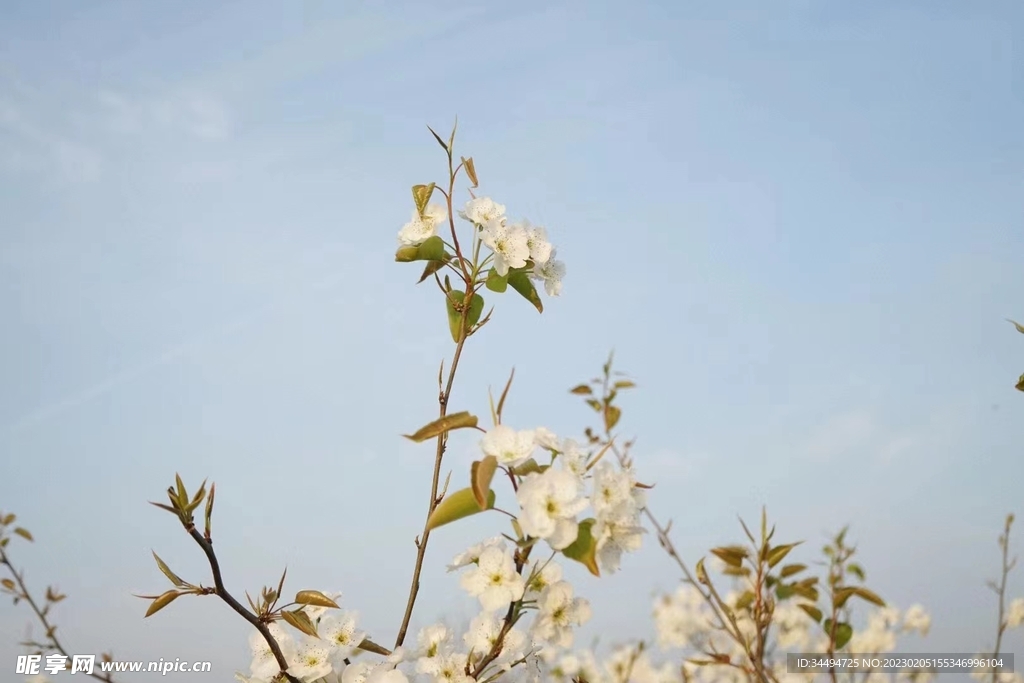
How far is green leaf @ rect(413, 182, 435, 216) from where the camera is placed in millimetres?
1772

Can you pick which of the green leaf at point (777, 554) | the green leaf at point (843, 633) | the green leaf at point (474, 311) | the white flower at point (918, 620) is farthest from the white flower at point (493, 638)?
the white flower at point (918, 620)

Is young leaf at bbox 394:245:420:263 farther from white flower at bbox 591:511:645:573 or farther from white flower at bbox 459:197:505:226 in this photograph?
white flower at bbox 591:511:645:573

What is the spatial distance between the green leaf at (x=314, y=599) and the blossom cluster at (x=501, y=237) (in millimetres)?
723

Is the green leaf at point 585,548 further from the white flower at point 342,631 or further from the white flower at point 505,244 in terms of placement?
the white flower at point 505,244

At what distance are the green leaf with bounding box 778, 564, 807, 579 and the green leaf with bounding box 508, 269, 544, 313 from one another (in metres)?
0.73

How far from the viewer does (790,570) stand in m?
1.63

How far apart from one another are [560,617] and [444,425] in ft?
1.38

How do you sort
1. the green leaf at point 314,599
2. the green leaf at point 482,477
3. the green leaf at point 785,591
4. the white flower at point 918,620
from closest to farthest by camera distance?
the green leaf at point 482,477 < the green leaf at point 314,599 < the green leaf at point 785,591 < the white flower at point 918,620

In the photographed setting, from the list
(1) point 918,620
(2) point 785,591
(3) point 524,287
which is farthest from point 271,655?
(1) point 918,620

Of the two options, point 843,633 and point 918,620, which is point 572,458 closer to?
point 843,633

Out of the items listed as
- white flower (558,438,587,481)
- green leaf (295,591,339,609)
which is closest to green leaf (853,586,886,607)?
white flower (558,438,587,481)

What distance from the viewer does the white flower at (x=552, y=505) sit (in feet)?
3.95

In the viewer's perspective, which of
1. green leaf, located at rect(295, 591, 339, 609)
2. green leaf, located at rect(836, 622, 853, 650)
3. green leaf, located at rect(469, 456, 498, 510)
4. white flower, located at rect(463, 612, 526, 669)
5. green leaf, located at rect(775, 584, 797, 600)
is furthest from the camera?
green leaf, located at rect(836, 622, 853, 650)

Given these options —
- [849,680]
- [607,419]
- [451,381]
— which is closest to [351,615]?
[451,381]
